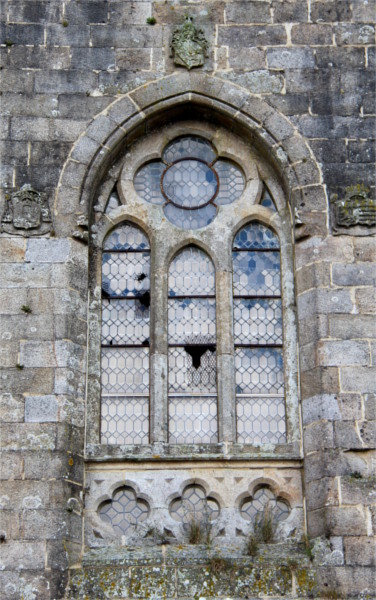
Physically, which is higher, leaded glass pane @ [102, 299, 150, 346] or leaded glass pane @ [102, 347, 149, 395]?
leaded glass pane @ [102, 299, 150, 346]

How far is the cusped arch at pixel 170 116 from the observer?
41.1 feet

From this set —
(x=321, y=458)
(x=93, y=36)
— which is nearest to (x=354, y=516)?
(x=321, y=458)

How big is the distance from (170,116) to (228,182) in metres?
0.87

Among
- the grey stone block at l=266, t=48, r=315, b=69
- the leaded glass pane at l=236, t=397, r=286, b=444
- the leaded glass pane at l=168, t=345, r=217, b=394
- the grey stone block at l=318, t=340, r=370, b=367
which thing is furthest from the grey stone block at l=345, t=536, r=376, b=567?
the grey stone block at l=266, t=48, r=315, b=69

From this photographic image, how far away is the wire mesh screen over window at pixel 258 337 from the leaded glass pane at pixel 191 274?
0.26 meters

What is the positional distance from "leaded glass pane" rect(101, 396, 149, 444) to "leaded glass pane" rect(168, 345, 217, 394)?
356 millimetres

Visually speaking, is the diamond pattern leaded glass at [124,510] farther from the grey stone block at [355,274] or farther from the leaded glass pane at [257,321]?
the grey stone block at [355,274]

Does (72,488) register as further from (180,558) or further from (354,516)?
(354,516)

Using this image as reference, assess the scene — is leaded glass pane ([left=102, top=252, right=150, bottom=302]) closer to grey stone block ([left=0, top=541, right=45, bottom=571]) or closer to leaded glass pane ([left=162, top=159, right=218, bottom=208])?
leaded glass pane ([left=162, top=159, right=218, bottom=208])

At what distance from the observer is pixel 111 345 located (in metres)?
12.4

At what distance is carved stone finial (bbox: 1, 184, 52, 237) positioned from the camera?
1228cm

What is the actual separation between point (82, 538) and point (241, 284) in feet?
9.53

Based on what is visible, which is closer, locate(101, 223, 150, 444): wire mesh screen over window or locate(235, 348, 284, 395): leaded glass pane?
locate(101, 223, 150, 444): wire mesh screen over window

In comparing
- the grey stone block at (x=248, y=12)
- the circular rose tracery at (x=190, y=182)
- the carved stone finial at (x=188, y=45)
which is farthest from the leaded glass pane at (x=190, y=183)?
the grey stone block at (x=248, y=12)
